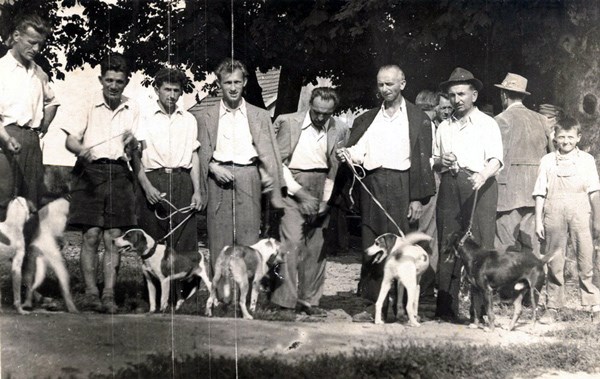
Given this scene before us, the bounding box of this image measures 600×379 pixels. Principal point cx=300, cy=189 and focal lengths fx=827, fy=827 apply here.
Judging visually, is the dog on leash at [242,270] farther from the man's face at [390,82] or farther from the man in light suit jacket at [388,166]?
the man's face at [390,82]

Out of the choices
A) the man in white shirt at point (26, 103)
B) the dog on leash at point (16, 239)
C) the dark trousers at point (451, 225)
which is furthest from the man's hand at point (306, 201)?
the dog on leash at point (16, 239)

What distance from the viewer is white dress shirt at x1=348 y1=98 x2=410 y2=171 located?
21.8ft

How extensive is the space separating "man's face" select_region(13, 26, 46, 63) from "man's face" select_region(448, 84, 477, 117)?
10.9 ft

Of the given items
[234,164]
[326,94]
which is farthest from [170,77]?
[326,94]

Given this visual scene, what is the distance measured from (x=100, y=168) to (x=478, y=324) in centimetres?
328

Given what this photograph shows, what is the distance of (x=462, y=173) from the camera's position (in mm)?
6691

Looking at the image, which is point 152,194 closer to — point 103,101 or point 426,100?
point 103,101

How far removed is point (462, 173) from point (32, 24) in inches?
142

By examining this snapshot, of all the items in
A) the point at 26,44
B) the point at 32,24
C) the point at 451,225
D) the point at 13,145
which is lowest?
the point at 451,225

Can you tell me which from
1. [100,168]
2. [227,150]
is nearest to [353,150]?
[227,150]

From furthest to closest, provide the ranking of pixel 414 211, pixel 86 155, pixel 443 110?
pixel 443 110, pixel 414 211, pixel 86 155

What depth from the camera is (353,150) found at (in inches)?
262

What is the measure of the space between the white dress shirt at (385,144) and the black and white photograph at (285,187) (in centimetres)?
2

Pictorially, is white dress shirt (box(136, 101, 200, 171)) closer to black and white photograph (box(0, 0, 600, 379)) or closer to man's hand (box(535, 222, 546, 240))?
black and white photograph (box(0, 0, 600, 379))
